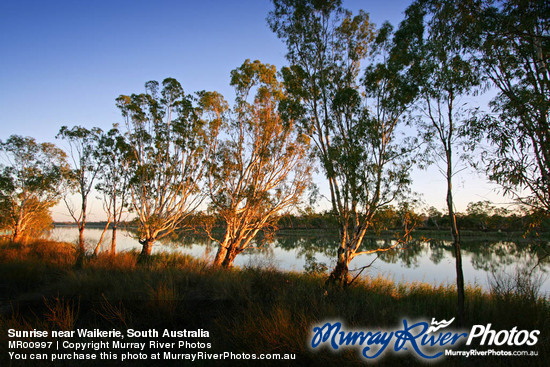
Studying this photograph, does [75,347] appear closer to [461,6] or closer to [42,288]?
[42,288]

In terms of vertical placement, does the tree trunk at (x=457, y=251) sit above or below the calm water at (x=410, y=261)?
above

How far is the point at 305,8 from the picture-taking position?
→ 9422 mm

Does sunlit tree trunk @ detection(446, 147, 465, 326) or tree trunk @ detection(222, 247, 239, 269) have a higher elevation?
sunlit tree trunk @ detection(446, 147, 465, 326)

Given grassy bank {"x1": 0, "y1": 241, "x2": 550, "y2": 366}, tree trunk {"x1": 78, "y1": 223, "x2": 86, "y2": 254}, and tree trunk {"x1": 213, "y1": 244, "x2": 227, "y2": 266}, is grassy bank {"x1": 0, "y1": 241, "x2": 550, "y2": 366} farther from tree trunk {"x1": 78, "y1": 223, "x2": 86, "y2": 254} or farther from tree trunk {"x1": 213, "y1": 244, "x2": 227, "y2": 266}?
tree trunk {"x1": 213, "y1": 244, "x2": 227, "y2": 266}

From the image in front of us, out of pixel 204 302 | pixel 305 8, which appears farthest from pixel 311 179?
pixel 204 302

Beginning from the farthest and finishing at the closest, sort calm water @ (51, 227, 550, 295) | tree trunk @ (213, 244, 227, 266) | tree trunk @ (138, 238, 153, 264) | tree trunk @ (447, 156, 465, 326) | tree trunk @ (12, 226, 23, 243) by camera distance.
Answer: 1. tree trunk @ (12, 226, 23, 243)
2. tree trunk @ (213, 244, 227, 266)
3. tree trunk @ (138, 238, 153, 264)
4. calm water @ (51, 227, 550, 295)
5. tree trunk @ (447, 156, 465, 326)

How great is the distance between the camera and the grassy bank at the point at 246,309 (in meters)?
4.23

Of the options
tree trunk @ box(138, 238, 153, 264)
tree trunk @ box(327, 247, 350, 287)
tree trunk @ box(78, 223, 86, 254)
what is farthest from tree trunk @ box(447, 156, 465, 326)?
tree trunk @ box(78, 223, 86, 254)

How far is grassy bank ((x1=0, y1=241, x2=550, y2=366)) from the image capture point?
4.23 m

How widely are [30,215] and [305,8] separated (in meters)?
27.0

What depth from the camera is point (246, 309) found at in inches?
237

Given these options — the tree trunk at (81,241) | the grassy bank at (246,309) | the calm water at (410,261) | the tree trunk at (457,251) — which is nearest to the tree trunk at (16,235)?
the calm water at (410,261)

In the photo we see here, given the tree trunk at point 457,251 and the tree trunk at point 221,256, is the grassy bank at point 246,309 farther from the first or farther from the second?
the tree trunk at point 221,256

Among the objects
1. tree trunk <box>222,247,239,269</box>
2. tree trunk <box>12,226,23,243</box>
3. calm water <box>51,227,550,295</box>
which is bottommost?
calm water <box>51,227,550,295</box>
